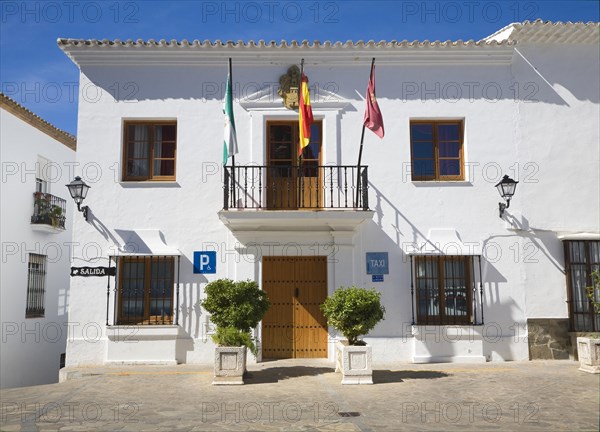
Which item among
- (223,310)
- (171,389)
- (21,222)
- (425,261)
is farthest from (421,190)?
(21,222)

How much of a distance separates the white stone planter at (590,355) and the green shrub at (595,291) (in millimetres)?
679

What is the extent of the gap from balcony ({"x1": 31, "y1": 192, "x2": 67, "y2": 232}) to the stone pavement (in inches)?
291

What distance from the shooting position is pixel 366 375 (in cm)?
930

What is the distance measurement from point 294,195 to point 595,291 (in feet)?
21.3

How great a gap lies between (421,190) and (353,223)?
67.5 inches

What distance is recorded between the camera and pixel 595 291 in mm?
11734

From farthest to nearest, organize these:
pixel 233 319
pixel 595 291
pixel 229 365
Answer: pixel 595 291 → pixel 233 319 → pixel 229 365

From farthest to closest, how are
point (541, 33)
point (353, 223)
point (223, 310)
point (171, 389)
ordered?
point (541, 33) → point (353, 223) → point (223, 310) → point (171, 389)

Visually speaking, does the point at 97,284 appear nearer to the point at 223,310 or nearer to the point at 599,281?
the point at 223,310

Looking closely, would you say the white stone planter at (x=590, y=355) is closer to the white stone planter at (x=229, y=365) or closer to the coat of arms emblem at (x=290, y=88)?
the white stone planter at (x=229, y=365)

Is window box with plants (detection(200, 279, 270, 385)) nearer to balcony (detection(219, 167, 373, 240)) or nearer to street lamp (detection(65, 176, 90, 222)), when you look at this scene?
balcony (detection(219, 167, 373, 240))

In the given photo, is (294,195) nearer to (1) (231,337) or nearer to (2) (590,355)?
(1) (231,337)

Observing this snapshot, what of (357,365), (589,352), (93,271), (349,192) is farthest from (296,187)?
(589,352)

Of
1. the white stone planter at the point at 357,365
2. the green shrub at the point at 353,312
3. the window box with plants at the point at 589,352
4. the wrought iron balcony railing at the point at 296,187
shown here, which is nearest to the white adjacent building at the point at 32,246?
the wrought iron balcony railing at the point at 296,187
